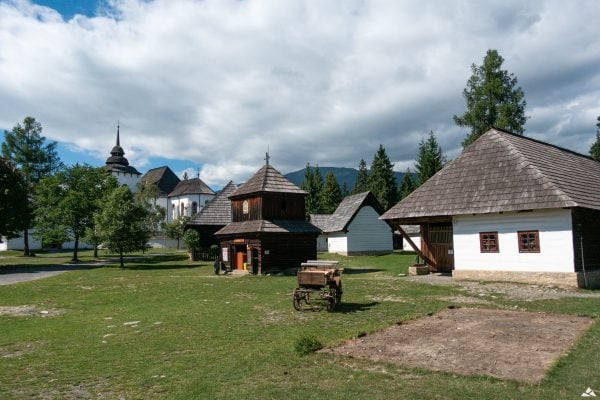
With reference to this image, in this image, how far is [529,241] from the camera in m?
20.0

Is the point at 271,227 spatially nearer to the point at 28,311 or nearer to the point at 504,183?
the point at 504,183

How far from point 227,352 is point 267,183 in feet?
69.5

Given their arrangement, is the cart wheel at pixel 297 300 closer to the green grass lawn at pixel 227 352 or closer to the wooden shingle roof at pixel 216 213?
the green grass lawn at pixel 227 352

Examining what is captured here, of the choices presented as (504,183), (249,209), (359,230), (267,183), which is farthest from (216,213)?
(504,183)

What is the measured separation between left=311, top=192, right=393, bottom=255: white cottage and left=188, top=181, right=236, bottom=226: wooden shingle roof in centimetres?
1025

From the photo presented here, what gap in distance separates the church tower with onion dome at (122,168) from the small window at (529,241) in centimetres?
8347

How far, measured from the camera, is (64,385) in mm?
7523

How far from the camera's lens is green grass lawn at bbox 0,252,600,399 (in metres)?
6.77

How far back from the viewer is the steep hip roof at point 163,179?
302ft

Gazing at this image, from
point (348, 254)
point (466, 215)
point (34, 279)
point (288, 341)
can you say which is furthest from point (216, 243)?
point (288, 341)

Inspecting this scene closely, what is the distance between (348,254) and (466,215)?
25109 mm

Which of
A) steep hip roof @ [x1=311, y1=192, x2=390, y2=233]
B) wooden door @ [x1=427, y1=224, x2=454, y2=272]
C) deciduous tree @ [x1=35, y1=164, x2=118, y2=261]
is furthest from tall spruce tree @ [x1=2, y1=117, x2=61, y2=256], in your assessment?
wooden door @ [x1=427, y1=224, x2=454, y2=272]

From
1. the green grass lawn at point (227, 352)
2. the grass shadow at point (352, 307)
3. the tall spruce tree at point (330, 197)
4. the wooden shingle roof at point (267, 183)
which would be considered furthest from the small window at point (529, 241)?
the tall spruce tree at point (330, 197)

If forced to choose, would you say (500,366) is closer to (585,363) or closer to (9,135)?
(585,363)
